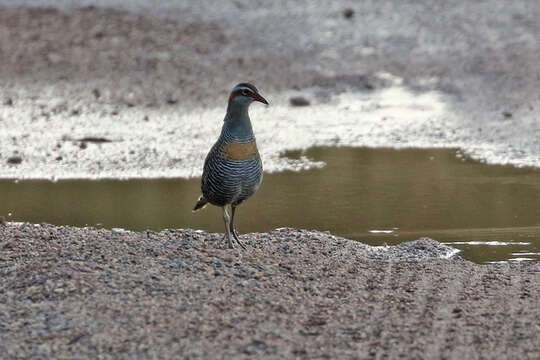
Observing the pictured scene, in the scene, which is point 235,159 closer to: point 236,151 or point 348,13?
point 236,151

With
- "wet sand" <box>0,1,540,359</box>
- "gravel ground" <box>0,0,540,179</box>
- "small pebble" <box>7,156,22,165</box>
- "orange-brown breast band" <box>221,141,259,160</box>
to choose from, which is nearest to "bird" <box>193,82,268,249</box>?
"orange-brown breast band" <box>221,141,259,160</box>

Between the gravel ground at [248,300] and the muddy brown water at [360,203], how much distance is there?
973 millimetres

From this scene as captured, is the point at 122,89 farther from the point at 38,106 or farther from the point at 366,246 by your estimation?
the point at 366,246

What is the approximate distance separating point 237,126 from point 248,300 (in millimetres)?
1484

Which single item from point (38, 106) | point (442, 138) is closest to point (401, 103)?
point (442, 138)

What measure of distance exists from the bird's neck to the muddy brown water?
168 centimetres

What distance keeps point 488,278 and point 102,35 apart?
997cm

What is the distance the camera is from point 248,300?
609 centimetres

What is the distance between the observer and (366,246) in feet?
25.9

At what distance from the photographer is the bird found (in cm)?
706

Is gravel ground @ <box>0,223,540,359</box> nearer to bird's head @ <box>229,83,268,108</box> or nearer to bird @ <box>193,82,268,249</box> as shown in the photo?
bird @ <box>193,82,268,249</box>

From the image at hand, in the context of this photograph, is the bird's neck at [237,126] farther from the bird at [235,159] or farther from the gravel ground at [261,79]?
the gravel ground at [261,79]

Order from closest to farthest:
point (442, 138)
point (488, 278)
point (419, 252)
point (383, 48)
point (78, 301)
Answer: point (78, 301), point (488, 278), point (419, 252), point (442, 138), point (383, 48)

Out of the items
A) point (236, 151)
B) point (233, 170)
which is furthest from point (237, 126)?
point (233, 170)
